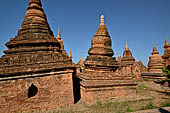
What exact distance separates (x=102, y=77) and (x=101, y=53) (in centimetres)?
268

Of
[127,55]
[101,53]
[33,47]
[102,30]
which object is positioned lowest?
[101,53]

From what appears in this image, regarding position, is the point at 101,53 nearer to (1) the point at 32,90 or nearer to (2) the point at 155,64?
(1) the point at 32,90

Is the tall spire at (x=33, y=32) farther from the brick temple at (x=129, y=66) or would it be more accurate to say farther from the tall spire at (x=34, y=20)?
the brick temple at (x=129, y=66)

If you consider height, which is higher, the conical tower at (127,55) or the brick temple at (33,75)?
the conical tower at (127,55)

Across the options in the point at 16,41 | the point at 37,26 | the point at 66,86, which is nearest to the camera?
the point at 66,86

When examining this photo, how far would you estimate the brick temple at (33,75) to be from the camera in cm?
642

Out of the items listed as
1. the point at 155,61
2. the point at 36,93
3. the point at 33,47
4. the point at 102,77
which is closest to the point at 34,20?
the point at 33,47

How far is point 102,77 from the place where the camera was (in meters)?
8.94

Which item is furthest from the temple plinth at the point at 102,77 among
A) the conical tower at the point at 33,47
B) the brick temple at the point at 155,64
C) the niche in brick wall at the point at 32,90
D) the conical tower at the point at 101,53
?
the brick temple at the point at 155,64

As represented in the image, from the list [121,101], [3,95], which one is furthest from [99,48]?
[3,95]

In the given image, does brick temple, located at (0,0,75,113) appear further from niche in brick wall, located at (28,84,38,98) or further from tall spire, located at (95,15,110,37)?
tall spire, located at (95,15,110,37)

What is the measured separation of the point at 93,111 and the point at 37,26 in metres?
7.11

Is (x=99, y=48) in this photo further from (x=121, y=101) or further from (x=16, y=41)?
(x=16, y=41)

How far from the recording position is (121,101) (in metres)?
7.88
